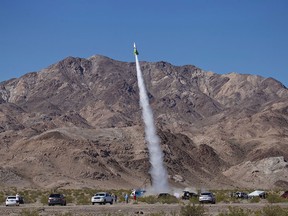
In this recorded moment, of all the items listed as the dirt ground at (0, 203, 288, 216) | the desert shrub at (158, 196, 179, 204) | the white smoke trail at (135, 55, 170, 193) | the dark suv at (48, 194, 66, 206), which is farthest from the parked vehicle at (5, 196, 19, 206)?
the white smoke trail at (135, 55, 170, 193)

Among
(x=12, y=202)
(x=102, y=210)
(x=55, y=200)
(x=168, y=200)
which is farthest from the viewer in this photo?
(x=168, y=200)

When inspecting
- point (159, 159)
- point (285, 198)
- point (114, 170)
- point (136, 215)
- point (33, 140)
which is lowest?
point (136, 215)

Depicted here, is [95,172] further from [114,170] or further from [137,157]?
Answer: [137,157]

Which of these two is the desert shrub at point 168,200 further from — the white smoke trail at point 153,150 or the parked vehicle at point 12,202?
the parked vehicle at point 12,202

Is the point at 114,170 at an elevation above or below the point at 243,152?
below

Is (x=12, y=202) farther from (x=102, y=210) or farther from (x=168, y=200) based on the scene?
(x=168, y=200)

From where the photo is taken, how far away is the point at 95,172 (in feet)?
383

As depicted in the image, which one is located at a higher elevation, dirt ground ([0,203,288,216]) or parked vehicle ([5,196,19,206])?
parked vehicle ([5,196,19,206])

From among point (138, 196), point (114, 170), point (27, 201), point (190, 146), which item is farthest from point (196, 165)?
point (27, 201)

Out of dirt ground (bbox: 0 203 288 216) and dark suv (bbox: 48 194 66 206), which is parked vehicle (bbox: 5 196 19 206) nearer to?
dark suv (bbox: 48 194 66 206)

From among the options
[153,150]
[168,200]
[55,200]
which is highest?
[153,150]

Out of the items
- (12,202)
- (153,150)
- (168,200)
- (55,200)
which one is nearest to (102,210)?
(55,200)

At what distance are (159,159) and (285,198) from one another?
26505 mm

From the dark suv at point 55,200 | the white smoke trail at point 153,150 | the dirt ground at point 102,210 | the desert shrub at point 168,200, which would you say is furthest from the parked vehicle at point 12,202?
the white smoke trail at point 153,150
